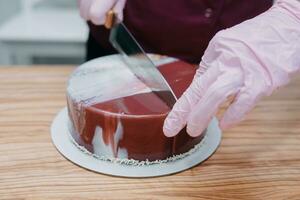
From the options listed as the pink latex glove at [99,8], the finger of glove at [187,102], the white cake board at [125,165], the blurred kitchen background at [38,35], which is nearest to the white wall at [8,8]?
the blurred kitchen background at [38,35]

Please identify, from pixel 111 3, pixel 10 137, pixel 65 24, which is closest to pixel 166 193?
pixel 10 137

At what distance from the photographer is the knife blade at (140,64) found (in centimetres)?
71

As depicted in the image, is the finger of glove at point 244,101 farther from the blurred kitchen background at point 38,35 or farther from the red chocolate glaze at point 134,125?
the blurred kitchen background at point 38,35

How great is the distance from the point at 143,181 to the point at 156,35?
1.25 ft

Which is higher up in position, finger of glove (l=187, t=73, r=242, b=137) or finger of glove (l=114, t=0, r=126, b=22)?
finger of glove (l=187, t=73, r=242, b=137)

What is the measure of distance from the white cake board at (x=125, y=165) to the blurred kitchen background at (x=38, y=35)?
819 mm

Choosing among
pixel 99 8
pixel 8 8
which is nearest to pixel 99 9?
pixel 99 8

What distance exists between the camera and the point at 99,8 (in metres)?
0.86

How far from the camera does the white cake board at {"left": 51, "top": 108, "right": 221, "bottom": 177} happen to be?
0.68 m

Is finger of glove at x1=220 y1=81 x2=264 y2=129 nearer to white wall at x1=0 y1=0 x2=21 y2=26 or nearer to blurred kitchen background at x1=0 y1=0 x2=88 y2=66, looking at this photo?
blurred kitchen background at x1=0 y1=0 x2=88 y2=66

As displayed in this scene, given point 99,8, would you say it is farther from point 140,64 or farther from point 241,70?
point 241,70

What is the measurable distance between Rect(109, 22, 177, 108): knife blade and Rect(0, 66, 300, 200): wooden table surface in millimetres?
136

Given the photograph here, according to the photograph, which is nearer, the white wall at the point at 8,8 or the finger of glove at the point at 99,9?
the finger of glove at the point at 99,9

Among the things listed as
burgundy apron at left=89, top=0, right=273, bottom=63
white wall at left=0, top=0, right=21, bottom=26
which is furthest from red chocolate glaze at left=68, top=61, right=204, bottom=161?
white wall at left=0, top=0, right=21, bottom=26
